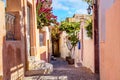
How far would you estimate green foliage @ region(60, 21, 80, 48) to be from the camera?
21312mm

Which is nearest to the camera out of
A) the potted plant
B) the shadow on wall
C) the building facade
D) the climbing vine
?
the shadow on wall

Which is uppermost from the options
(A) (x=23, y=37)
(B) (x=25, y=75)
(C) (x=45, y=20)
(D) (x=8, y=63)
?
(C) (x=45, y=20)

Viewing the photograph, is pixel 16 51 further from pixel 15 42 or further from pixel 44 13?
pixel 44 13

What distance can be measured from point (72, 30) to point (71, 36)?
2.52 meters

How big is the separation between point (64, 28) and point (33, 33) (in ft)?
42.3

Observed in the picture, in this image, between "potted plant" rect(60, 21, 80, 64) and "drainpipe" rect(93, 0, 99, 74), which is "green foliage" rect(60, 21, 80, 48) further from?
"drainpipe" rect(93, 0, 99, 74)

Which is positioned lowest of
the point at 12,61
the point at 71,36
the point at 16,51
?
the point at 12,61

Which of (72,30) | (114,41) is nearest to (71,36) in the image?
(72,30)

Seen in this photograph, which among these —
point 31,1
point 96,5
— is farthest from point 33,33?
point 96,5

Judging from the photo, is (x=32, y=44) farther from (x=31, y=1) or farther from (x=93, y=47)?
(x=93, y=47)

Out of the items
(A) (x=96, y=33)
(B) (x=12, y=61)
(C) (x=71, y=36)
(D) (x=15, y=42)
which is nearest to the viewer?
(B) (x=12, y=61)

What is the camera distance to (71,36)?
70.6ft

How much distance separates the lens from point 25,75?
9.72 metres

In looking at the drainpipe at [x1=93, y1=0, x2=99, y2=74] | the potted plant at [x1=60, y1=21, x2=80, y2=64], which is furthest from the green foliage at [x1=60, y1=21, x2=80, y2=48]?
the drainpipe at [x1=93, y1=0, x2=99, y2=74]
